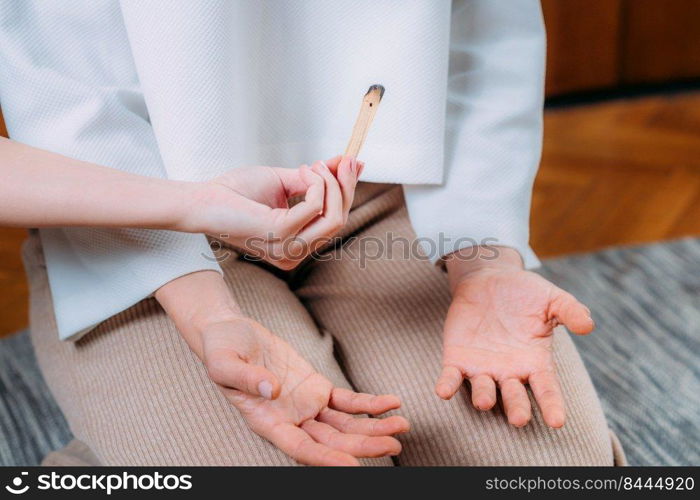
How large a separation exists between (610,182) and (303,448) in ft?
4.53

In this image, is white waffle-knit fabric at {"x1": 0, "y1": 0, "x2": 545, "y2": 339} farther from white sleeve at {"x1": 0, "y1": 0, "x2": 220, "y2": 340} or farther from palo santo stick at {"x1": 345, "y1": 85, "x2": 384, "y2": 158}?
palo santo stick at {"x1": 345, "y1": 85, "x2": 384, "y2": 158}

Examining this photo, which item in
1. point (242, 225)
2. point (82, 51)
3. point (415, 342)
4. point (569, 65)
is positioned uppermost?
point (82, 51)

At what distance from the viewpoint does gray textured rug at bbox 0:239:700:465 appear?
3.81 ft

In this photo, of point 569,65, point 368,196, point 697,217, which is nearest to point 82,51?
point 368,196

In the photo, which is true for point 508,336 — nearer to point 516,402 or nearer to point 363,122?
point 516,402

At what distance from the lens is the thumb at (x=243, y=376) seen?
64cm

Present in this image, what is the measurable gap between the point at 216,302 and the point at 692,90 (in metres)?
1.91

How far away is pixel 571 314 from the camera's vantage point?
723 millimetres

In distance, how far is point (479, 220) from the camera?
0.88 metres

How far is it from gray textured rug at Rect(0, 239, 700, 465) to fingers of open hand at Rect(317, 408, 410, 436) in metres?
0.57

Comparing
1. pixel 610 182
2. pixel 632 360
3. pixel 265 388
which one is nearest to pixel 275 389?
pixel 265 388

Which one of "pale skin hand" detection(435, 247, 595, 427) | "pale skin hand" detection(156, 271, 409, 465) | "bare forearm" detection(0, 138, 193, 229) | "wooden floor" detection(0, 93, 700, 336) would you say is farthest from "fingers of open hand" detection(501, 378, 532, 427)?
"wooden floor" detection(0, 93, 700, 336)

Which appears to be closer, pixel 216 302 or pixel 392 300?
pixel 216 302
